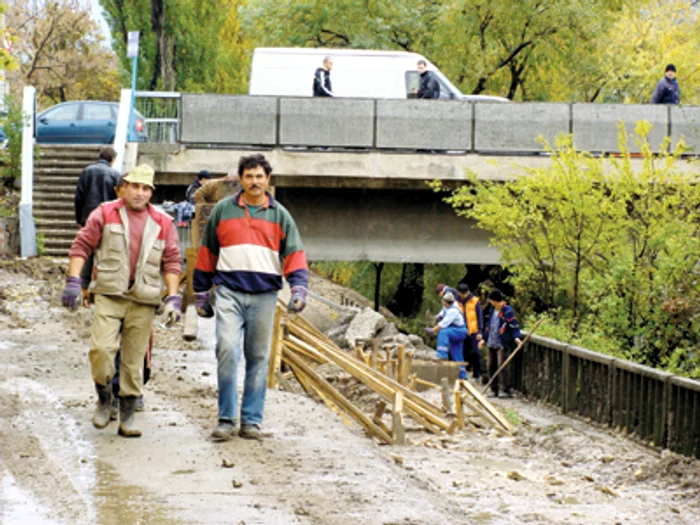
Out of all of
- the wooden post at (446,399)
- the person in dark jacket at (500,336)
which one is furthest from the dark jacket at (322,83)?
the wooden post at (446,399)

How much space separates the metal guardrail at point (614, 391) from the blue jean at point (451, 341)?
876 millimetres

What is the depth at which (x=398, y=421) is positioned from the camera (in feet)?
39.1

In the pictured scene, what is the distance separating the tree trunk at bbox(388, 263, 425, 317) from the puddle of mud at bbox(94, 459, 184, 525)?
3388 centimetres

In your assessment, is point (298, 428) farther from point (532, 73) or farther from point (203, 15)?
point (203, 15)

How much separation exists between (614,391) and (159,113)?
50.6ft

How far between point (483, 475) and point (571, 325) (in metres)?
9.17

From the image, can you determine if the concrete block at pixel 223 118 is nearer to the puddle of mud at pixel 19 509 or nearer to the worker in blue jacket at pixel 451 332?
the worker in blue jacket at pixel 451 332

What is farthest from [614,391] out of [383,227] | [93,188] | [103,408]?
[383,227]

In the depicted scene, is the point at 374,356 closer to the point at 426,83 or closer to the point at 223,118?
the point at 223,118

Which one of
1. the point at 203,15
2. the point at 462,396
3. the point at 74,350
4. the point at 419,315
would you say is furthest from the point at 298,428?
the point at 203,15

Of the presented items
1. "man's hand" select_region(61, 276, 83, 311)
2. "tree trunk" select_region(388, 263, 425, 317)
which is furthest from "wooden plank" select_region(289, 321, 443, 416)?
"tree trunk" select_region(388, 263, 425, 317)

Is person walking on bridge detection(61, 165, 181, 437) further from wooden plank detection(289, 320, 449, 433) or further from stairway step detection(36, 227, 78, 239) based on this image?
stairway step detection(36, 227, 78, 239)

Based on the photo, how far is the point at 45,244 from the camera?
2178 centimetres

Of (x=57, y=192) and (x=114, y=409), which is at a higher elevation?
(x=57, y=192)
